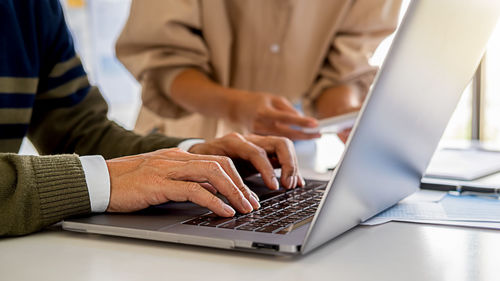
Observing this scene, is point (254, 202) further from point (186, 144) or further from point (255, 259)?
point (186, 144)

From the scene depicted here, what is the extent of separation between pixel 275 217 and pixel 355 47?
1.11 m

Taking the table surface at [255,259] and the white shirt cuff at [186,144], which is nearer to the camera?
the table surface at [255,259]

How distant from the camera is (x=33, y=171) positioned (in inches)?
27.5

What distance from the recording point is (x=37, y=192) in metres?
0.69

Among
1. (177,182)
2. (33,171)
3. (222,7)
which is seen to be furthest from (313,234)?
(222,7)

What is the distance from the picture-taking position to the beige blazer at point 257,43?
5.42 ft

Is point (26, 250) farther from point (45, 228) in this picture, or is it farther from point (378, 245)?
point (378, 245)

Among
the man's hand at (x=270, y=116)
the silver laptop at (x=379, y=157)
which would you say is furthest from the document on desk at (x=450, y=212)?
the man's hand at (x=270, y=116)

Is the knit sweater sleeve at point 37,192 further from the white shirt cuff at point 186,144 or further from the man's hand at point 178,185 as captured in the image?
the white shirt cuff at point 186,144

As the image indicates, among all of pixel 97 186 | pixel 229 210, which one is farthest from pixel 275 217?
pixel 97 186

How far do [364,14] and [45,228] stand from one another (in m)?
1.22

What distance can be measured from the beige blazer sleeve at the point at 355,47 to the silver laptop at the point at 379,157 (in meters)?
0.82

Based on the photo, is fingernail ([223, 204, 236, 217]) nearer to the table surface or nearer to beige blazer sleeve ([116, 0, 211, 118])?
the table surface

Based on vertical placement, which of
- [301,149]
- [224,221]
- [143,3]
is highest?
[143,3]
